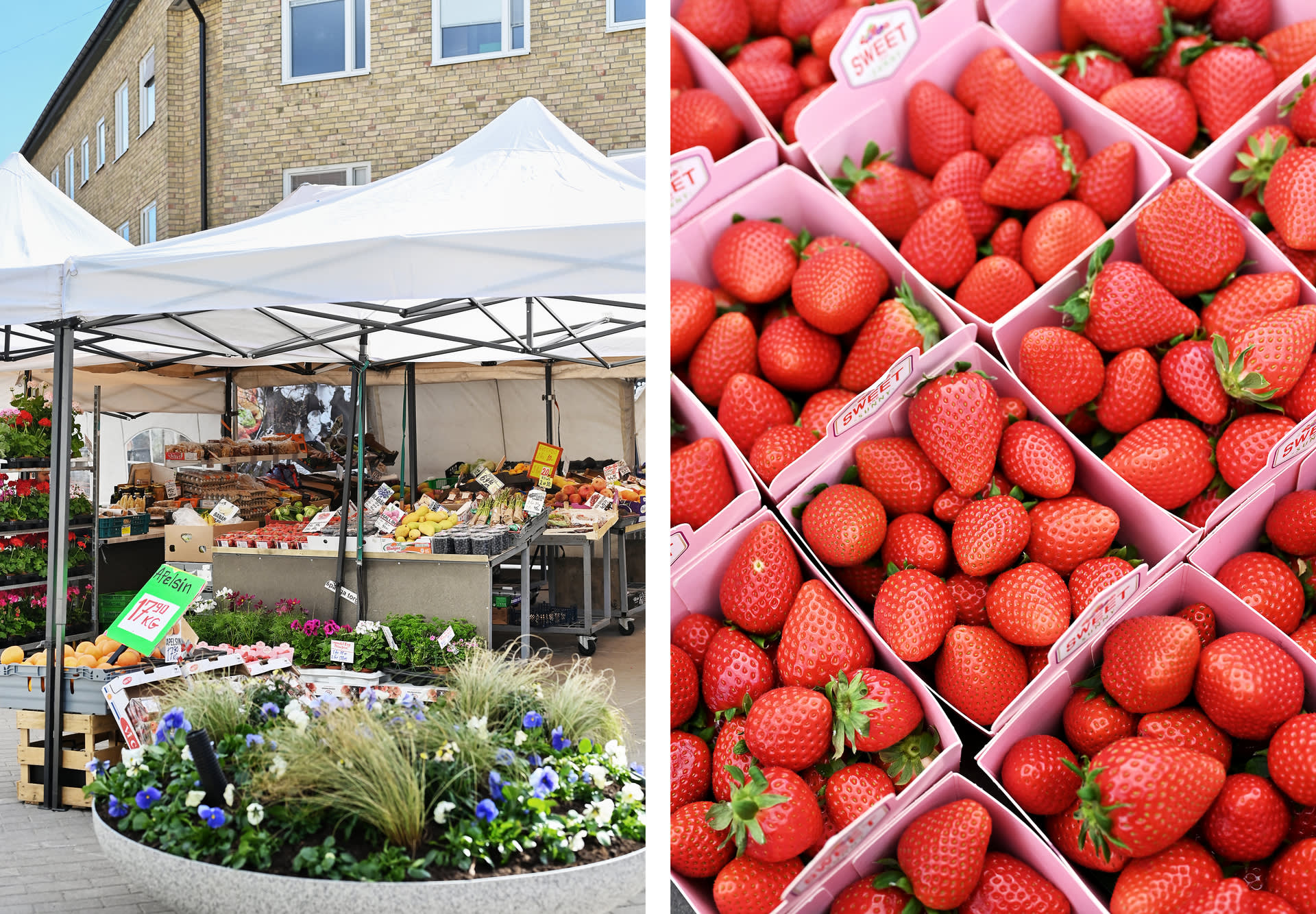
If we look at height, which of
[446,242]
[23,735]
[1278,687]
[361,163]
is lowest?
[23,735]

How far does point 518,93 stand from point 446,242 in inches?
298

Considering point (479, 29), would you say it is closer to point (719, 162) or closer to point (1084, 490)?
point (719, 162)

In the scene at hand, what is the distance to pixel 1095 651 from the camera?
3.02 feet

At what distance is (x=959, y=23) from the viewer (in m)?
1.04

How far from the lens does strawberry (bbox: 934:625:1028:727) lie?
918 millimetres

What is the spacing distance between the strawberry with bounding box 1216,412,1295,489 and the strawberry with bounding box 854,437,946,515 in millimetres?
241

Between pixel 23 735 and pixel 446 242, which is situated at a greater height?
pixel 446 242

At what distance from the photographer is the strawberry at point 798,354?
3.26ft

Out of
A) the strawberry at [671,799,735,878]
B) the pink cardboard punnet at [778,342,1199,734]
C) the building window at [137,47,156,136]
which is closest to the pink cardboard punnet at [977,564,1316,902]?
the pink cardboard punnet at [778,342,1199,734]

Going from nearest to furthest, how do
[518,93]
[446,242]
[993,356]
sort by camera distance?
1. [993,356]
2. [446,242]
3. [518,93]

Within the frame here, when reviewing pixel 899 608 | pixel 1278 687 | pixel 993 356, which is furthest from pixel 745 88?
pixel 1278 687

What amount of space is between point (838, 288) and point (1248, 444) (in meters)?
0.38

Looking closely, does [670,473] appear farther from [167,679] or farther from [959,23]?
[167,679]

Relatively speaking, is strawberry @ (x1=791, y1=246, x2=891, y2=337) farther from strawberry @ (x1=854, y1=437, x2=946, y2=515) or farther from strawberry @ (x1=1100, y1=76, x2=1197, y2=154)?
strawberry @ (x1=1100, y1=76, x2=1197, y2=154)
